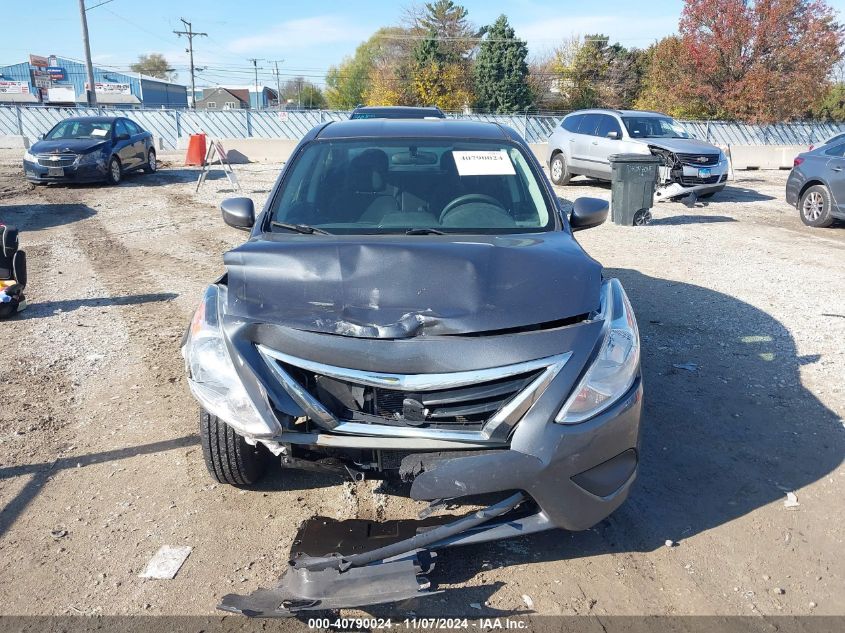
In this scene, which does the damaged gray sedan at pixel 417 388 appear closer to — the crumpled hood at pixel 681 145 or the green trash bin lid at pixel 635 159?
the green trash bin lid at pixel 635 159

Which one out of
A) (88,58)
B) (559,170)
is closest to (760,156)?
(559,170)

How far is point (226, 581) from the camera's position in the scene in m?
2.92

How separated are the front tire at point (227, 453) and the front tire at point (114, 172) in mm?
14612

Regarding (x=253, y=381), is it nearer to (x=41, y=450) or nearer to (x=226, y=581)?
(x=226, y=581)

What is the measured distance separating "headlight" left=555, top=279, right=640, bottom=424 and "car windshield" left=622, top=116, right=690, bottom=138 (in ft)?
43.2

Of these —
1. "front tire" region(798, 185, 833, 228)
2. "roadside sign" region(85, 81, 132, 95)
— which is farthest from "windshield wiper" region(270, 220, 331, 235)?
"roadside sign" region(85, 81, 132, 95)

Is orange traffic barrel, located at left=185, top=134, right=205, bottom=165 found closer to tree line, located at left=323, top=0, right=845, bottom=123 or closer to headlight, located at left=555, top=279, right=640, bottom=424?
headlight, located at left=555, top=279, right=640, bottom=424

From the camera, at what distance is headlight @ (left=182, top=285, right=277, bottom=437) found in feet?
9.23

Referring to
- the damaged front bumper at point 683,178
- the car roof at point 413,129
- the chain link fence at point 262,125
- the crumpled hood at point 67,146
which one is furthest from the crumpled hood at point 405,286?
the chain link fence at point 262,125

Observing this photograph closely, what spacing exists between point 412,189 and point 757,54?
35.1 m

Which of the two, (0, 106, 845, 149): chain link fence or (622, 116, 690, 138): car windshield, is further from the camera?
(0, 106, 845, 149): chain link fence

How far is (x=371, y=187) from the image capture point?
13.8 ft

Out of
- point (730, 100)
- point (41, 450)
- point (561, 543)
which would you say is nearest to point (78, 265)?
point (41, 450)

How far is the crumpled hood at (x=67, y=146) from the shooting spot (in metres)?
15.4
